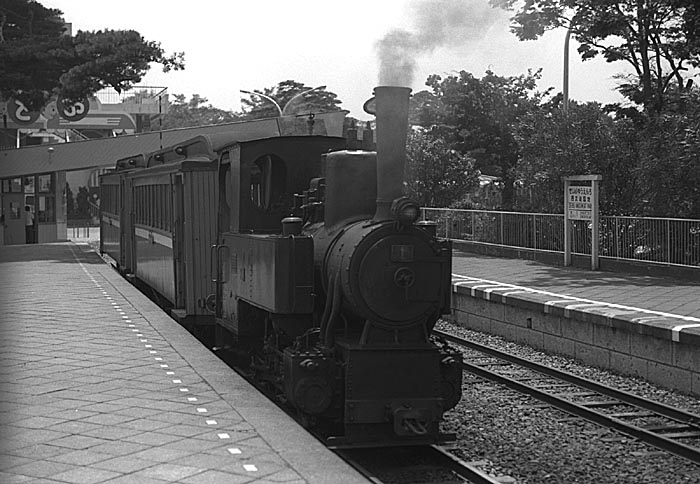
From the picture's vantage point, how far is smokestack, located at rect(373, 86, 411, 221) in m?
7.63

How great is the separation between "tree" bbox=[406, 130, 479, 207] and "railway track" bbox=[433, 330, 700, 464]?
63.2 ft

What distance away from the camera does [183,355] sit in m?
10.2

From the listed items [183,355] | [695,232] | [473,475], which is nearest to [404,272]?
[473,475]

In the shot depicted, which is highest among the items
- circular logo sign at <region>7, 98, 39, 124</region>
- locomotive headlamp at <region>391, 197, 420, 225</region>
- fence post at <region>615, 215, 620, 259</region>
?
circular logo sign at <region>7, 98, 39, 124</region>

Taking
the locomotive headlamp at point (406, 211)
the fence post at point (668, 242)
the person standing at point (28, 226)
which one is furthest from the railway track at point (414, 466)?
the person standing at point (28, 226)

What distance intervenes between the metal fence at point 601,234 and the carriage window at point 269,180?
416 inches

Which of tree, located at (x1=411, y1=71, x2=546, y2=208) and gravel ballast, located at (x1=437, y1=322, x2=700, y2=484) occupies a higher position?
tree, located at (x1=411, y1=71, x2=546, y2=208)

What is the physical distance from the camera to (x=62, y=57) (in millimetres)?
29656

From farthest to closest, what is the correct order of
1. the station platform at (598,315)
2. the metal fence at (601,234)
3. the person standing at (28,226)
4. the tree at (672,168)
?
the person standing at (28,226)
the tree at (672,168)
the metal fence at (601,234)
the station platform at (598,315)

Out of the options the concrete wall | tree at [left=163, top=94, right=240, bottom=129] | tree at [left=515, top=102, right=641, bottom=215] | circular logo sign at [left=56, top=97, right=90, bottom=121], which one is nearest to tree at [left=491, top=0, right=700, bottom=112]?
tree at [left=515, top=102, right=641, bottom=215]

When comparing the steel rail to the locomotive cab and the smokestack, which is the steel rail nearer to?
the locomotive cab

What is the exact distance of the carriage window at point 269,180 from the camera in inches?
382

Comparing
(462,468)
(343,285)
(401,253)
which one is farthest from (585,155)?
(462,468)

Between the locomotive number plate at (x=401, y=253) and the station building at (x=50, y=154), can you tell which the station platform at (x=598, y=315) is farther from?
the station building at (x=50, y=154)
